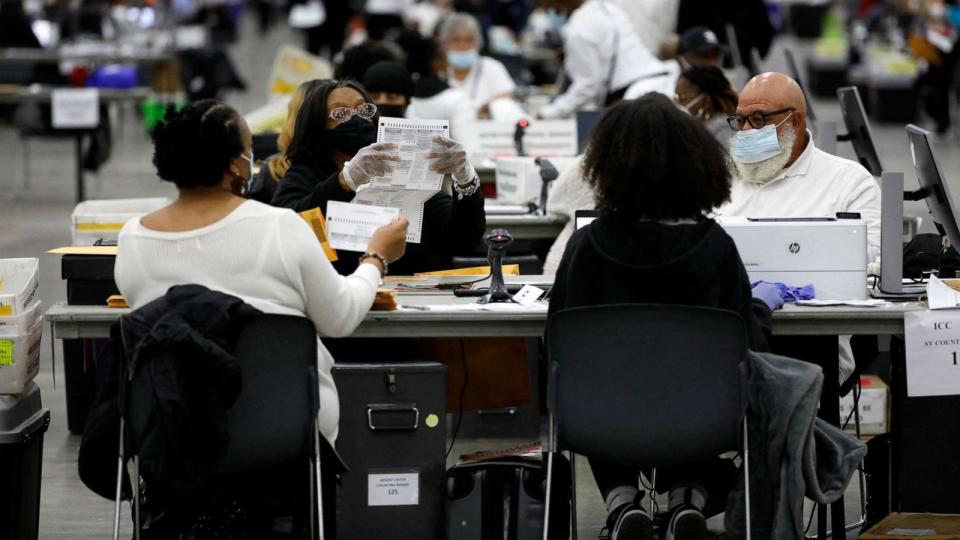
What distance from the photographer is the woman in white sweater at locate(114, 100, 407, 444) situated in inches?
149

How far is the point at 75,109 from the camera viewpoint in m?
11.5

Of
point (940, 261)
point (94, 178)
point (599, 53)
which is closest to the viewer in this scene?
point (940, 261)

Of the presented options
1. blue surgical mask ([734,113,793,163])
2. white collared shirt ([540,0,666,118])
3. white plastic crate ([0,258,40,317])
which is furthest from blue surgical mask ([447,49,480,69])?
white plastic crate ([0,258,40,317])

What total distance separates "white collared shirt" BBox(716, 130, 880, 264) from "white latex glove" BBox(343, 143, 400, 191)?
1228mm

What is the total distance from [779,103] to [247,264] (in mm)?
2137

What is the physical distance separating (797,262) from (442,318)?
1.00 metres

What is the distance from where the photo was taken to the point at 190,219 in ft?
12.6

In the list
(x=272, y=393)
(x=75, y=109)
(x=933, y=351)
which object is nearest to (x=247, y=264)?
(x=272, y=393)

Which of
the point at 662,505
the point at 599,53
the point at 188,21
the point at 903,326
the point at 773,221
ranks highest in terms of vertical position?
the point at 188,21

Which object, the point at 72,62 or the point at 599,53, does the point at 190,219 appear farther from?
the point at 72,62

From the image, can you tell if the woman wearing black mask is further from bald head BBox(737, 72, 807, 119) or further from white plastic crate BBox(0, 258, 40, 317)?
white plastic crate BBox(0, 258, 40, 317)

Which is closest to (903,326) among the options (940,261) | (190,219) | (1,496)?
(940,261)

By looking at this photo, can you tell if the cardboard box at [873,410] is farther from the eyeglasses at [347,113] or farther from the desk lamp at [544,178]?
the eyeglasses at [347,113]

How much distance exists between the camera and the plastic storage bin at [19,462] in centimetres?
427
